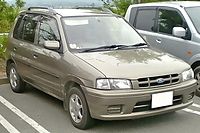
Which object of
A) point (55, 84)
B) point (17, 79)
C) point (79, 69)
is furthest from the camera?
point (17, 79)

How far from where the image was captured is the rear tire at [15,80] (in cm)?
656

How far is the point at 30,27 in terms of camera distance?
607 cm

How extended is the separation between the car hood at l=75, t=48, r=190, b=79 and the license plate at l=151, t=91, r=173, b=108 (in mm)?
269

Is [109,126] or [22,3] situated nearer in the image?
[109,126]

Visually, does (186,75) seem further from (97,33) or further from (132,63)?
(97,33)

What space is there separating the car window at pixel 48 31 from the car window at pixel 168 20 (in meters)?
2.45

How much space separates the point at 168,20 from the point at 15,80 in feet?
10.6

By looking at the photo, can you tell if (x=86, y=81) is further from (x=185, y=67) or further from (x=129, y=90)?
(x=185, y=67)

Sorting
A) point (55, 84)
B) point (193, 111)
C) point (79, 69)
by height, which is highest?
point (79, 69)

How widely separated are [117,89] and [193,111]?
180 centimetres

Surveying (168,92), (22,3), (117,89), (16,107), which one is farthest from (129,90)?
(22,3)

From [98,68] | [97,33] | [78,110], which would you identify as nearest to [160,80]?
[98,68]

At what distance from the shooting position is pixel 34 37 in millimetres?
5844

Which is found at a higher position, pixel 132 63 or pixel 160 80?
pixel 132 63
